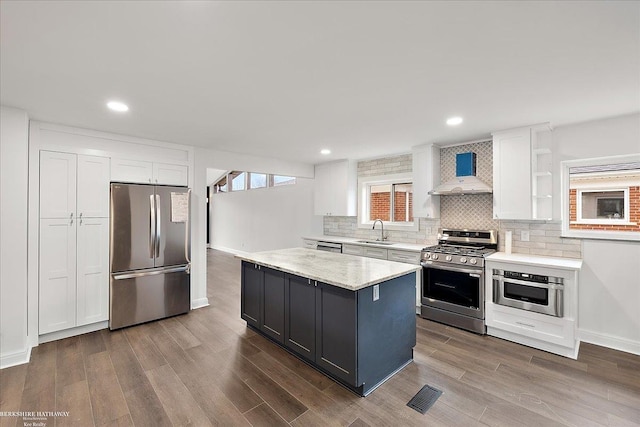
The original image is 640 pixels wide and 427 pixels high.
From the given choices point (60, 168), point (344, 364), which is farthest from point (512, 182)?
point (60, 168)

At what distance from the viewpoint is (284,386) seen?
242cm

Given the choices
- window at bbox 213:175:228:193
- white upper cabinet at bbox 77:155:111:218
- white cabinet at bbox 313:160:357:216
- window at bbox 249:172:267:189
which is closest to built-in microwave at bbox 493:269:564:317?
white cabinet at bbox 313:160:357:216

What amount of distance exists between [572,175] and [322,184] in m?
3.85

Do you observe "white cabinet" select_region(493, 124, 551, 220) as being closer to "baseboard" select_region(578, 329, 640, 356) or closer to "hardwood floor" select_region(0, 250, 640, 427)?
"baseboard" select_region(578, 329, 640, 356)

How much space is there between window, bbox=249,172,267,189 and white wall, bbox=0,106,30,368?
222 inches

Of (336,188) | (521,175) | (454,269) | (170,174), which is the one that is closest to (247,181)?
(336,188)

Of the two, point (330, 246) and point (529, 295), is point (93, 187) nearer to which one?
point (330, 246)

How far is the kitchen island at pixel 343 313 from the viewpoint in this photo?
2.32 meters

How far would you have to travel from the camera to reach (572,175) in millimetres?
3451

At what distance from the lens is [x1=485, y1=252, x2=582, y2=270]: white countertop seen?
2.92 m

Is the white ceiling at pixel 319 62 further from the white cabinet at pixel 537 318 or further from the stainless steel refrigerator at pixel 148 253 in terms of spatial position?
the white cabinet at pixel 537 318

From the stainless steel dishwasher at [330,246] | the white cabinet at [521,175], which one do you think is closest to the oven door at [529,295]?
the white cabinet at [521,175]

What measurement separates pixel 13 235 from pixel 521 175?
17.9ft

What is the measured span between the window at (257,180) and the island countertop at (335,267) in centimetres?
503
